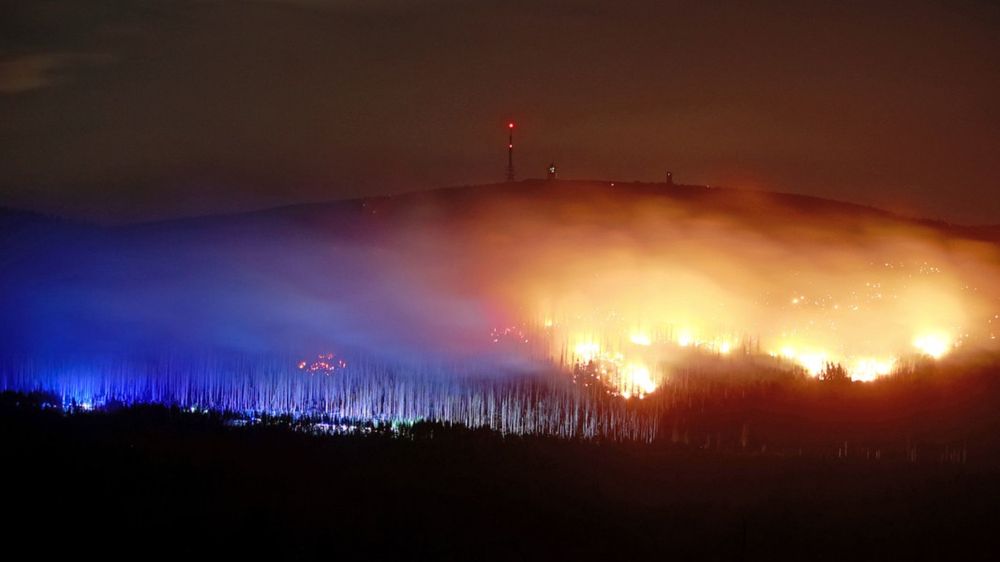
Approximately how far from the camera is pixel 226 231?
138 ft

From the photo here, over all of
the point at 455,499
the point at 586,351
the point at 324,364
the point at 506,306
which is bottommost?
the point at 455,499

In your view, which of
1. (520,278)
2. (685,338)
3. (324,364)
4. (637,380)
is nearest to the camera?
(637,380)

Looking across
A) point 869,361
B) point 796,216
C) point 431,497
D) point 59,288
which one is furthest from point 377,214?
point 431,497

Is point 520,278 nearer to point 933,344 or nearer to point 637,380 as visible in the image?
point 637,380

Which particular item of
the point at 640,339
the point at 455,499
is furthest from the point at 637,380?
the point at 455,499

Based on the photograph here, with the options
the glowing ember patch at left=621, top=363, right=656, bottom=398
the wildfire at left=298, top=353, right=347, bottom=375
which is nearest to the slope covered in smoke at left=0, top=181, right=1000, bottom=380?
the glowing ember patch at left=621, top=363, right=656, bottom=398

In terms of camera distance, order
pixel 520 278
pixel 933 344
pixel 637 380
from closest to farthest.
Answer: pixel 637 380 → pixel 933 344 → pixel 520 278

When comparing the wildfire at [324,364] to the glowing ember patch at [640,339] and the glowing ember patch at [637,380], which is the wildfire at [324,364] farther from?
the glowing ember patch at [640,339]

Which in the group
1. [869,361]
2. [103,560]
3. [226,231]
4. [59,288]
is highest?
[226,231]

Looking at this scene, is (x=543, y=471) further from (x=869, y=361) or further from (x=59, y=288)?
(x=59, y=288)

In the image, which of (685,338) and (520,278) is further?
(520,278)

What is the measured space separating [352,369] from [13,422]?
9.01 m

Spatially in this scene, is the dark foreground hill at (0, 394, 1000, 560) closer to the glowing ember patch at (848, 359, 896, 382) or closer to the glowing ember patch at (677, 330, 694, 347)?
the glowing ember patch at (848, 359, 896, 382)

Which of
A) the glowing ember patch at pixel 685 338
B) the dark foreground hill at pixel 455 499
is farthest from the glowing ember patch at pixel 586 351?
the dark foreground hill at pixel 455 499
